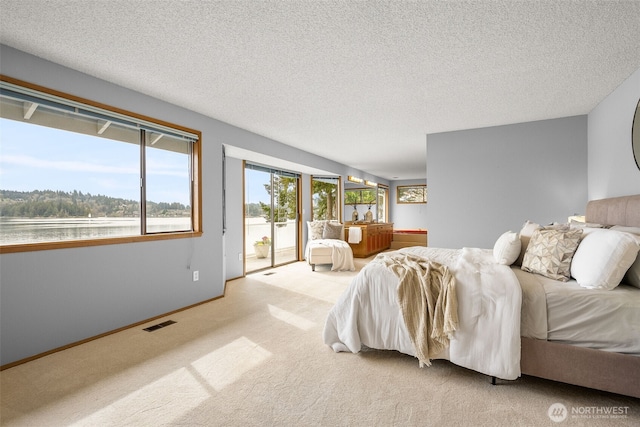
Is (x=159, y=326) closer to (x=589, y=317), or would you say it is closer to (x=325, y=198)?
(x=589, y=317)

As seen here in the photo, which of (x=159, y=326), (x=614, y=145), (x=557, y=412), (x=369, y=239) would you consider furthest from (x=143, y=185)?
(x=369, y=239)

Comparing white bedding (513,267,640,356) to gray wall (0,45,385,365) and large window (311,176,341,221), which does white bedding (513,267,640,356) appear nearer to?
gray wall (0,45,385,365)

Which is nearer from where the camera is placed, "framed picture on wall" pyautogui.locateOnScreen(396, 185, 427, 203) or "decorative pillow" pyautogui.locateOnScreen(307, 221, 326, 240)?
"decorative pillow" pyautogui.locateOnScreen(307, 221, 326, 240)

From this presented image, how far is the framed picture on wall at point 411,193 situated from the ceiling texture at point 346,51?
7.13 m

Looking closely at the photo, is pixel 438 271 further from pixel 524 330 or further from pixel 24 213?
pixel 24 213

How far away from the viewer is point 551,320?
1907 millimetres

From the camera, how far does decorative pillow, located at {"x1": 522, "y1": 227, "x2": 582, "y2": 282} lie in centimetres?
213

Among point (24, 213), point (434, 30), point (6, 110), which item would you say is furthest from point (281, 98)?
point (24, 213)

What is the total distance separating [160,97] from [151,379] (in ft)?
9.26

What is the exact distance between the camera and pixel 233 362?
2342 mm

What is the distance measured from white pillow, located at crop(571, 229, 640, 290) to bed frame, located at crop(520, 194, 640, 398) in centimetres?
41

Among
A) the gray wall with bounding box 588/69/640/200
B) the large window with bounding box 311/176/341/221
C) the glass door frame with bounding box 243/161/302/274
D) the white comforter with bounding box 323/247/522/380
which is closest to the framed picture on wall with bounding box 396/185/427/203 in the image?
the large window with bounding box 311/176/341/221

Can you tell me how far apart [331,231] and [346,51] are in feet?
14.6

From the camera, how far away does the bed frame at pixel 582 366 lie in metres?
1.72
